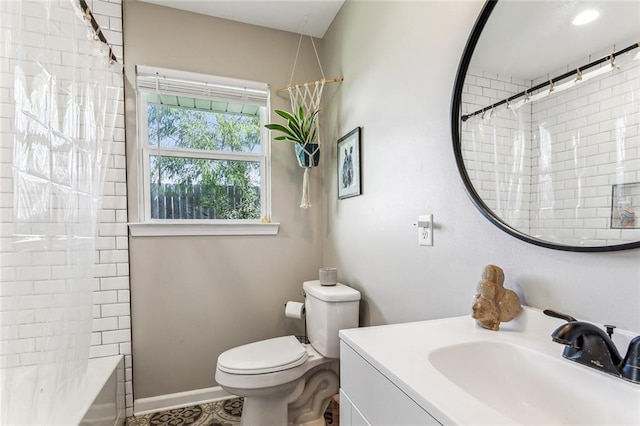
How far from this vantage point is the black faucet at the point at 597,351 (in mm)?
567

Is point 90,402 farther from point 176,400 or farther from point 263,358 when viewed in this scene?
point 263,358

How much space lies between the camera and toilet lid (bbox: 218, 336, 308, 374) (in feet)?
5.08

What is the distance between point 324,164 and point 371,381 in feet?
5.76

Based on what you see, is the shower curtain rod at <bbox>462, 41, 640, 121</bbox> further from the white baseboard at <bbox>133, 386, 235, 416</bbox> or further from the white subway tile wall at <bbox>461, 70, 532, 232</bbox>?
the white baseboard at <bbox>133, 386, 235, 416</bbox>

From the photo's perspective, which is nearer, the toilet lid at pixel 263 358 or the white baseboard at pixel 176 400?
the toilet lid at pixel 263 358

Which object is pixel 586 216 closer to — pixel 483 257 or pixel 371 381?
pixel 483 257

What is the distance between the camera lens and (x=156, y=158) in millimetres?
2107

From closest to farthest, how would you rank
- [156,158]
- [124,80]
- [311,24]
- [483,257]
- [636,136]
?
[636,136]
[483,257]
[124,80]
[156,158]
[311,24]

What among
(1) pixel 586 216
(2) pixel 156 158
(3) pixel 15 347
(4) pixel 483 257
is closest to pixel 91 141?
(2) pixel 156 158

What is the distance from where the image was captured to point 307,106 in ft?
7.63

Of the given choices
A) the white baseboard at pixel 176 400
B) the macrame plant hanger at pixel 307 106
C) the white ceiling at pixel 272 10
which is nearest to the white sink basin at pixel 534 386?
the macrame plant hanger at pixel 307 106

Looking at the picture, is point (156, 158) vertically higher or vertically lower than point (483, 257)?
higher

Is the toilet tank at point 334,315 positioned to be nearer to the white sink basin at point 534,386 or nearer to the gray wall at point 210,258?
the gray wall at point 210,258

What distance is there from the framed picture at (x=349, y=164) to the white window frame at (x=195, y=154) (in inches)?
22.0
